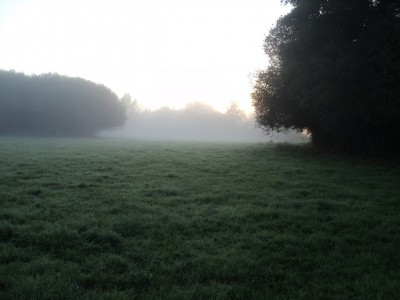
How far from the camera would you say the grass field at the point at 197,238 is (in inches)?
230

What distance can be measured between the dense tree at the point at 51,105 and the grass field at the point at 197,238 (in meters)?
52.4

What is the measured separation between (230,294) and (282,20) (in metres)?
24.6

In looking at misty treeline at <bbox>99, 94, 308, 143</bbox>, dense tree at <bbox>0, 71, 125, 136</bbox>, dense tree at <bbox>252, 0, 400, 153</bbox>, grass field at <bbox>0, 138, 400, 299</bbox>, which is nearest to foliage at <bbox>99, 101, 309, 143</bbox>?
misty treeline at <bbox>99, 94, 308, 143</bbox>

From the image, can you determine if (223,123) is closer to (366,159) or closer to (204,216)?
(366,159)

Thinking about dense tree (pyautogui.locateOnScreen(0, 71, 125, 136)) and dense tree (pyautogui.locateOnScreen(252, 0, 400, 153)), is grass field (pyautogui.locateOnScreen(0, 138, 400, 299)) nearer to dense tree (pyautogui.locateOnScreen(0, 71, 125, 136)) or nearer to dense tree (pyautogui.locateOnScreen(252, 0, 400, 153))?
dense tree (pyautogui.locateOnScreen(252, 0, 400, 153))

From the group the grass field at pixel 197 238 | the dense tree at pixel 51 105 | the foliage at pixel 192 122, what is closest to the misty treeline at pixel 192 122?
the foliage at pixel 192 122

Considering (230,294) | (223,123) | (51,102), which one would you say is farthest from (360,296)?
(223,123)

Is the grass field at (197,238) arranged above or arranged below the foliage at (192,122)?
below

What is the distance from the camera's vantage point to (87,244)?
744 cm

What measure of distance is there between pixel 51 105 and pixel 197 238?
63.2 m

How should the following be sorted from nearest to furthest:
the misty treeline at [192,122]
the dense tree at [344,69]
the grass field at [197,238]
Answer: the grass field at [197,238] < the dense tree at [344,69] < the misty treeline at [192,122]

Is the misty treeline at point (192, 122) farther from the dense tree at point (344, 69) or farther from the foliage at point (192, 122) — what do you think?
the dense tree at point (344, 69)

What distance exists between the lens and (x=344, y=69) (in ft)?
65.2

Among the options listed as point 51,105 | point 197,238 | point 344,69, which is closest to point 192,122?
point 51,105
